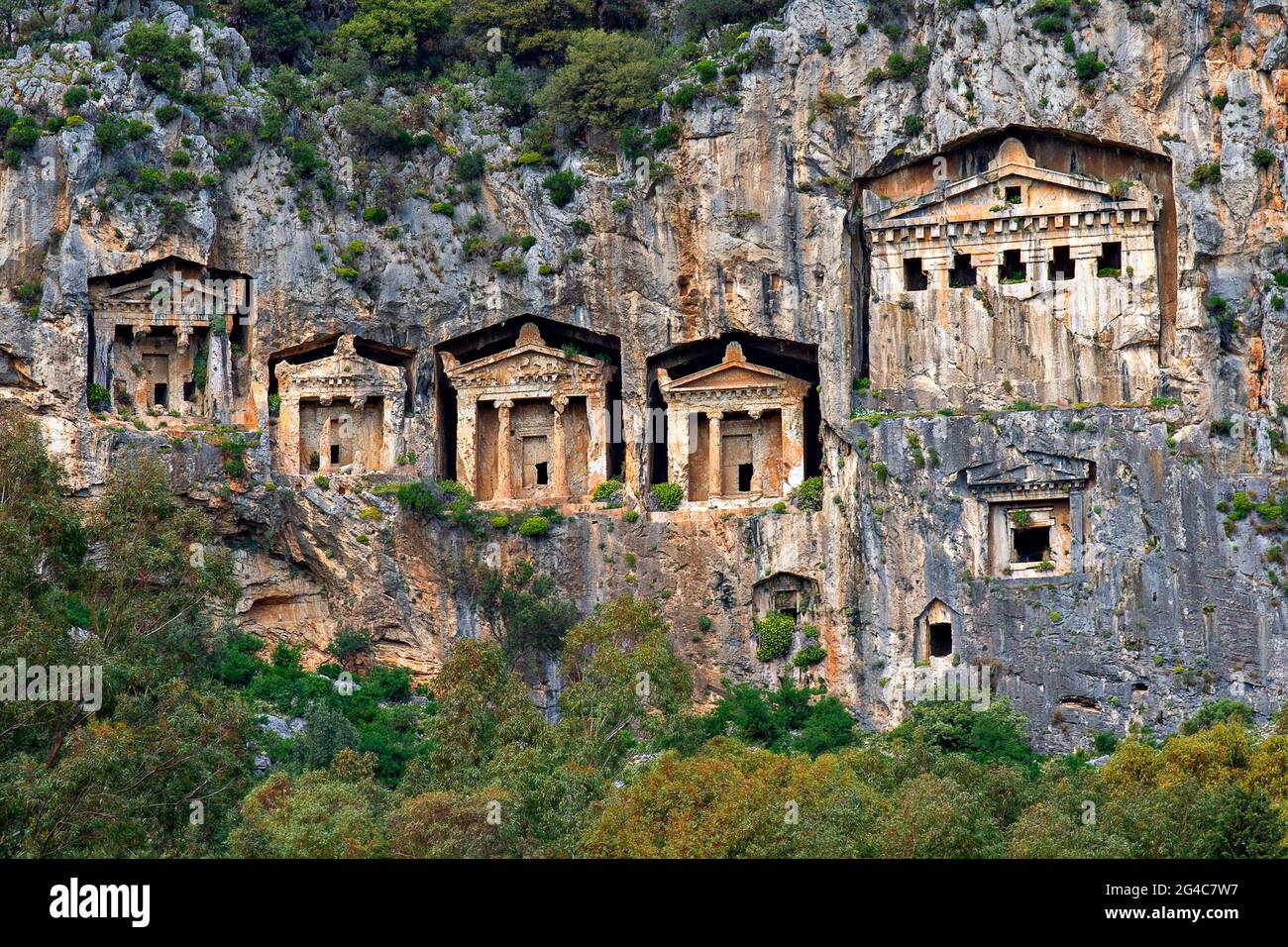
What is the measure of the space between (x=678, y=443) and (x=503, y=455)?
14.6ft

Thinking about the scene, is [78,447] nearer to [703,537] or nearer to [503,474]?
[503,474]

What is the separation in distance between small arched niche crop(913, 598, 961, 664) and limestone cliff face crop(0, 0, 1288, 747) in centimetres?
14

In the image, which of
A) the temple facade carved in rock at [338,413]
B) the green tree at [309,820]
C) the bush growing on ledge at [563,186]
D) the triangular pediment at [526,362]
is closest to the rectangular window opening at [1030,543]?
the triangular pediment at [526,362]

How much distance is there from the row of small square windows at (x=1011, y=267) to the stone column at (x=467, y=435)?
1129 cm

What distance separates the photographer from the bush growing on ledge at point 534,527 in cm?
6619

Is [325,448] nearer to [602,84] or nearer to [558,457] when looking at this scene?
[558,457]

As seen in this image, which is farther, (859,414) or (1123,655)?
(859,414)

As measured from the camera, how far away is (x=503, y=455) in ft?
225

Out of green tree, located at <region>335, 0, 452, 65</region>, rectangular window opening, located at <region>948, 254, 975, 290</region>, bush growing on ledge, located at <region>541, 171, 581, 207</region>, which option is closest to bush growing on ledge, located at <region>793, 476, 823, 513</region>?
rectangular window opening, located at <region>948, 254, 975, 290</region>

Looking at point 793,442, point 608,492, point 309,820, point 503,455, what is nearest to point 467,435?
point 503,455

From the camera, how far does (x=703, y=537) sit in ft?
216

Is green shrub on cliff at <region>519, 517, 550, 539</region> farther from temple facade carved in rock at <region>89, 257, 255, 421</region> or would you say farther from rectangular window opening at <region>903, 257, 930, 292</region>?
rectangular window opening at <region>903, 257, 930, 292</region>
